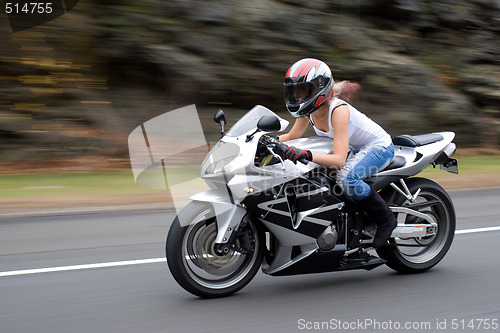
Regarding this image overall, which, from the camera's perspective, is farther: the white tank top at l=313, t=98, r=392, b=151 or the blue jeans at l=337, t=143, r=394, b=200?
the white tank top at l=313, t=98, r=392, b=151

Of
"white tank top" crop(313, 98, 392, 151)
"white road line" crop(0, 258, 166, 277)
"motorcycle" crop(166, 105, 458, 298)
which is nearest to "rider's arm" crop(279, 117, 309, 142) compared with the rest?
"white tank top" crop(313, 98, 392, 151)

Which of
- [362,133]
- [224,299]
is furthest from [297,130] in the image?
[224,299]

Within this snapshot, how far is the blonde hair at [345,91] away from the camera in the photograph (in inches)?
189

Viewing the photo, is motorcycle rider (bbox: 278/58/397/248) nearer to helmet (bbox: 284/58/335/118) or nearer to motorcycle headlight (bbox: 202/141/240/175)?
helmet (bbox: 284/58/335/118)

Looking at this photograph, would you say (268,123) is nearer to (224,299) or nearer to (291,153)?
(291,153)

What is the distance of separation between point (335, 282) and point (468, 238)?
2.32 metres

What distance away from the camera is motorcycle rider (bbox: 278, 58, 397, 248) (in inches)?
181

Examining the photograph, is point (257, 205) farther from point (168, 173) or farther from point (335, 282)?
point (335, 282)

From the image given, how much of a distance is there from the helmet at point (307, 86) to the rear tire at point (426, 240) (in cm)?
122

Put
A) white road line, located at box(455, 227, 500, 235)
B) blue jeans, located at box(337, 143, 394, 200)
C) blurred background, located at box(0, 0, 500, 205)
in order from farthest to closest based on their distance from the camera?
blurred background, located at box(0, 0, 500, 205) < white road line, located at box(455, 227, 500, 235) < blue jeans, located at box(337, 143, 394, 200)

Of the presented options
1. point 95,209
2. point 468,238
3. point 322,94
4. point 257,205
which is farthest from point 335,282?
point 95,209

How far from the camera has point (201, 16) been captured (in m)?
14.1

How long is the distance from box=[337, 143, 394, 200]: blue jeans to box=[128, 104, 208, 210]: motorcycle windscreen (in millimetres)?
1076

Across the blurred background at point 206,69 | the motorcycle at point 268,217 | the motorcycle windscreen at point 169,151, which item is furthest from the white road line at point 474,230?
the blurred background at point 206,69
